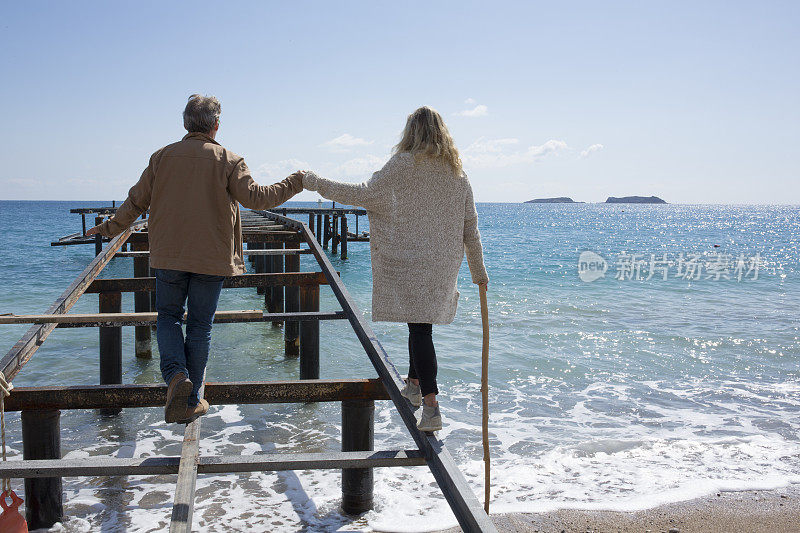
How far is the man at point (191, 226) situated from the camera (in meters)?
2.92

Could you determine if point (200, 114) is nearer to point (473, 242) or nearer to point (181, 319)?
point (181, 319)

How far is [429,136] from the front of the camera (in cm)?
286

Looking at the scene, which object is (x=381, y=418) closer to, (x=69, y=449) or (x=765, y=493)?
(x=69, y=449)

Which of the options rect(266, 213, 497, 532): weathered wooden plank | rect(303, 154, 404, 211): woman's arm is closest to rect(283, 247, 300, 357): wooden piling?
rect(266, 213, 497, 532): weathered wooden plank

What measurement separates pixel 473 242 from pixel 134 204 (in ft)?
5.71

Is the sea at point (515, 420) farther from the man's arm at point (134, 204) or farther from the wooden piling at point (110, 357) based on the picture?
the man's arm at point (134, 204)

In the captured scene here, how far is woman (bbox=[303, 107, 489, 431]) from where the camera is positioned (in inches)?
115

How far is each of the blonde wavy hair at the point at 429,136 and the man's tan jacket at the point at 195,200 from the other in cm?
81

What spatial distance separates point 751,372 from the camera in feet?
30.1

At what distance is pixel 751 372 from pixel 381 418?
6.05 metres

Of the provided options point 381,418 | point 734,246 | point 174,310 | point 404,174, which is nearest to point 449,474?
point 404,174

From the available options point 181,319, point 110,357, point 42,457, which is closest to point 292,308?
point 110,357

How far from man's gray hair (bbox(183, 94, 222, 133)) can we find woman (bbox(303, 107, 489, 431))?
722 millimetres

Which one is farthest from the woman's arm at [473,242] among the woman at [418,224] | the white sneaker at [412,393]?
the white sneaker at [412,393]
